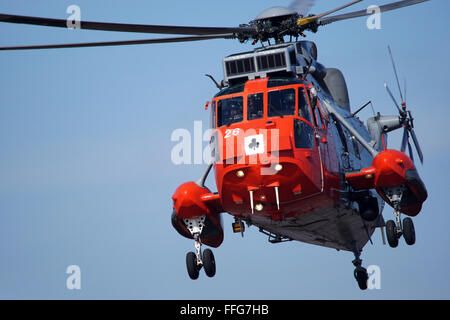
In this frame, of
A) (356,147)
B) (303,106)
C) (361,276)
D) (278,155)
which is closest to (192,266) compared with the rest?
(278,155)

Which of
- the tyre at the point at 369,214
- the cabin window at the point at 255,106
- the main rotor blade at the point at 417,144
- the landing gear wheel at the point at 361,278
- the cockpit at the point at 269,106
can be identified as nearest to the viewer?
the cockpit at the point at 269,106

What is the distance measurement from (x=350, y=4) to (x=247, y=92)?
4.11 meters

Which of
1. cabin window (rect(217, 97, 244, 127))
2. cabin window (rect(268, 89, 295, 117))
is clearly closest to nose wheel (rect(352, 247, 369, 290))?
cabin window (rect(268, 89, 295, 117))

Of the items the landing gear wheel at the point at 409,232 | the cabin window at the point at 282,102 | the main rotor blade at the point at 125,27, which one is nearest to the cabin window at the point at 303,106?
the cabin window at the point at 282,102

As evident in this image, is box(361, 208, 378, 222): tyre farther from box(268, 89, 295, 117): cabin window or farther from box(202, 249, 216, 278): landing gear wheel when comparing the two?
box(202, 249, 216, 278): landing gear wheel

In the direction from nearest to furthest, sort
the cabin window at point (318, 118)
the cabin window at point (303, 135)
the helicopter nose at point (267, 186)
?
the helicopter nose at point (267, 186) < the cabin window at point (303, 135) < the cabin window at point (318, 118)

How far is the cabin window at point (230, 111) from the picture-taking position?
26922 mm

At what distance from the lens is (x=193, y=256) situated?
30.1 m

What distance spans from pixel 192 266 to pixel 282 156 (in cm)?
638

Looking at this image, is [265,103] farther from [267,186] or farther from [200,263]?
[200,263]

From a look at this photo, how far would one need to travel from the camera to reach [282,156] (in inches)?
1005

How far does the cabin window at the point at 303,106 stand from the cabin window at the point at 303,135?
407mm

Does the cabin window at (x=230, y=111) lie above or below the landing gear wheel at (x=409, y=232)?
above

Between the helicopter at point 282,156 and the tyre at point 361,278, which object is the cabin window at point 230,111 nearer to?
the helicopter at point 282,156
